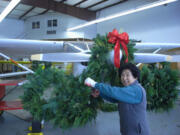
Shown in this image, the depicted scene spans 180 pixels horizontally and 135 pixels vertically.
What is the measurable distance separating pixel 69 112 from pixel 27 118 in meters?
2.50

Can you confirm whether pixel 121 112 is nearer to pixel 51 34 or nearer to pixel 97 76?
pixel 97 76

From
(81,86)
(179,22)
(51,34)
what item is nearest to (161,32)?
(179,22)

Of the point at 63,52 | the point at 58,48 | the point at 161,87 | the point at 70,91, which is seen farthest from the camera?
the point at 58,48

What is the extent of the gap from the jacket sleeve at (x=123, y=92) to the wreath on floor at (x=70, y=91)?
0.34ft

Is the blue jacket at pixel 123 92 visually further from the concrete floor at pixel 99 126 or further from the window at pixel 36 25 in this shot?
the window at pixel 36 25

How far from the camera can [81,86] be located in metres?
0.94

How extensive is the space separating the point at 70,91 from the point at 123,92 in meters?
0.31

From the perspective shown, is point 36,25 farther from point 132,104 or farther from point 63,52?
point 132,104

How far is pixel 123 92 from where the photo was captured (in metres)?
0.91

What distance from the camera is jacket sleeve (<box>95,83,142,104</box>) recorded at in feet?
2.83

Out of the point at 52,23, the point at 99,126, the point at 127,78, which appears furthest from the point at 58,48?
the point at 52,23

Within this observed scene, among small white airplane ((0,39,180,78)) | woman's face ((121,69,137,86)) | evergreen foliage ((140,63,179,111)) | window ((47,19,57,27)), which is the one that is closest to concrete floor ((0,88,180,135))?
small white airplane ((0,39,180,78))

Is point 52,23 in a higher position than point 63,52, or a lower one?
higher

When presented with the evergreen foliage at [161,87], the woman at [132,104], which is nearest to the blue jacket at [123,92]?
the woman at [132,104]
